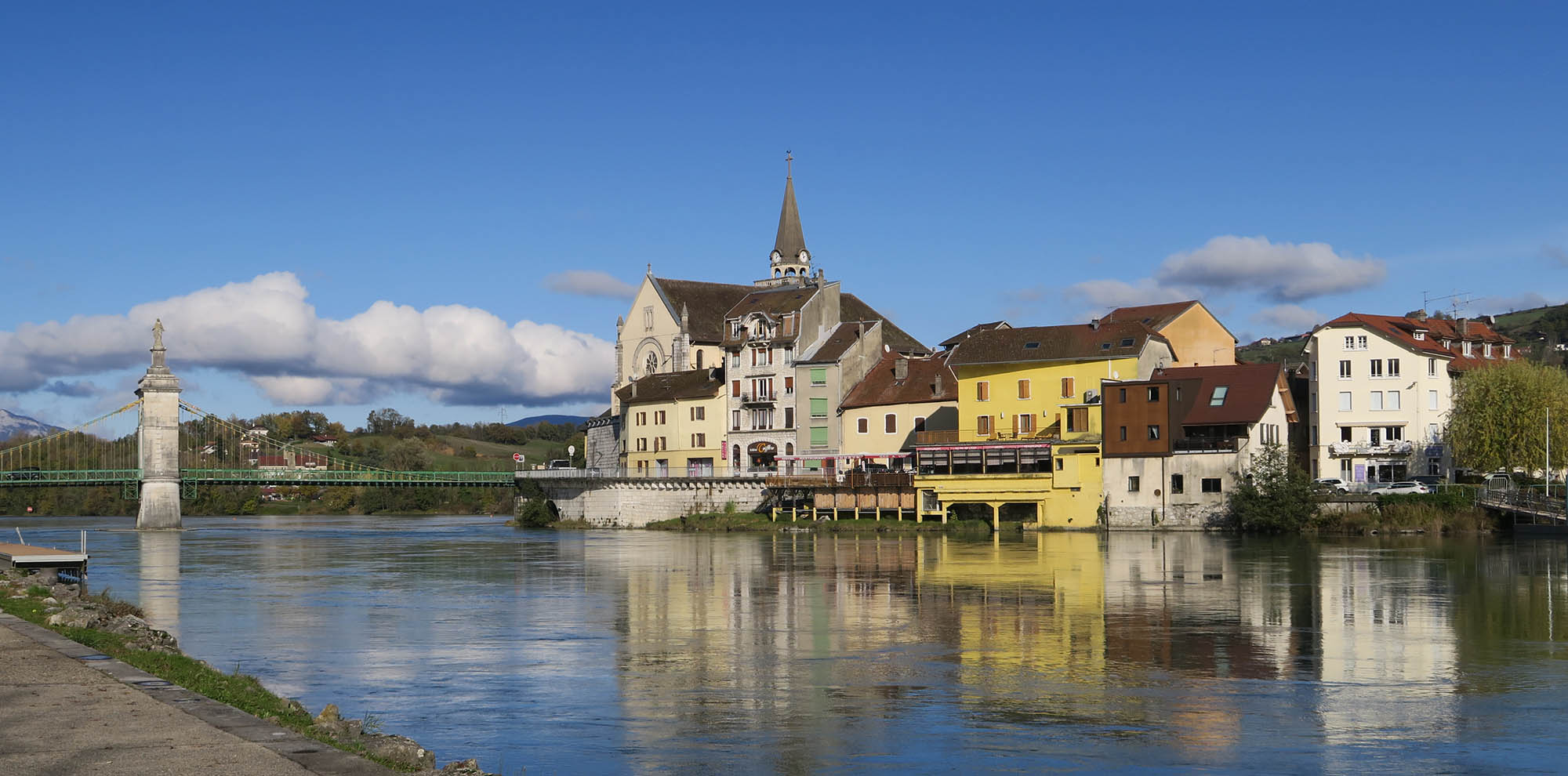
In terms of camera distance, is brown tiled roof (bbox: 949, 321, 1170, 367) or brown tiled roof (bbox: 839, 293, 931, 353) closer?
brown tiled roof (bbox: 949, 321, 1170, 367)

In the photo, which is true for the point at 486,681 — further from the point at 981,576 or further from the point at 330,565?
the point at 330,565

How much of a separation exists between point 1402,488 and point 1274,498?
6.86 m

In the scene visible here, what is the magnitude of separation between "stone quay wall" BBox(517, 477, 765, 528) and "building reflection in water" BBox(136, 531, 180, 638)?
2350 cm

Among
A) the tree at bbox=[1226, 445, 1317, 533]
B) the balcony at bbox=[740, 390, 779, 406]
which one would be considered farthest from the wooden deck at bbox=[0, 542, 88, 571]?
the balcony at bbox=[740, 390, 779, 406]

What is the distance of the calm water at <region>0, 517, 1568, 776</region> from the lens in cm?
1720

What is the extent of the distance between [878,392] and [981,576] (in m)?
41.2

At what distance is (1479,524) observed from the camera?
203ft

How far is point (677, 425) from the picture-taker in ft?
297

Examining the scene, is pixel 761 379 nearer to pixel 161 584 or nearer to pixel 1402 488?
pixel 1402 488

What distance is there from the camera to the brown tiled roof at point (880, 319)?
94938mm

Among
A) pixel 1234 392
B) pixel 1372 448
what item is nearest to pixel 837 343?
pixel 1234 392

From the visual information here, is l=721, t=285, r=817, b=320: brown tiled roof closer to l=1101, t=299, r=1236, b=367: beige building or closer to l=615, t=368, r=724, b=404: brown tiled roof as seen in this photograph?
l=615, t=368, r=724, b=404: brown tiled roof

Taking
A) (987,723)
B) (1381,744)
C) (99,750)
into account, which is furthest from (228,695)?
(1381,744)

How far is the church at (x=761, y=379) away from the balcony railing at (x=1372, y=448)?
26.3 m
